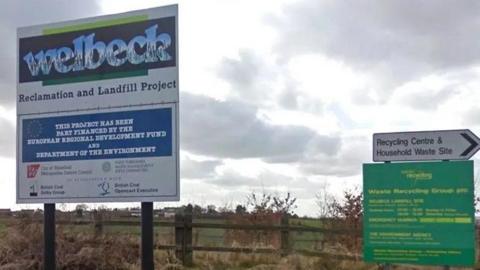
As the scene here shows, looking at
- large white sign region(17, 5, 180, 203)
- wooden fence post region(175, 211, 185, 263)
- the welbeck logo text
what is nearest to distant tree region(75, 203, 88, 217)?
wooden fence post region(175, 211, 185, 263)

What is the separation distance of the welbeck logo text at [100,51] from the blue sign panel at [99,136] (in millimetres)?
651

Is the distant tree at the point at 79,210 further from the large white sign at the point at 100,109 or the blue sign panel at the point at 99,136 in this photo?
the blue sign panel at the point at 99,136

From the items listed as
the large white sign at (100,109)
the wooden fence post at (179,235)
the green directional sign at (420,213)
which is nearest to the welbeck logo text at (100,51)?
the large white sign at (100,109)

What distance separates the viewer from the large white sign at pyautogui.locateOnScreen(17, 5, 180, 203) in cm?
1020

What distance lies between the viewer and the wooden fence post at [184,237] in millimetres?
16250

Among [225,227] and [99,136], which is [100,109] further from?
[225,227]

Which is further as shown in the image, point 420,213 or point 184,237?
point 184,237

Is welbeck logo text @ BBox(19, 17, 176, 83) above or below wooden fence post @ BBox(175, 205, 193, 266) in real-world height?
above

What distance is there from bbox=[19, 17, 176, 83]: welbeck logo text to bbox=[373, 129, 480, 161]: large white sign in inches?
131

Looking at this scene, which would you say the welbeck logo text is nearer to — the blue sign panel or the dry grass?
the blue sign panel

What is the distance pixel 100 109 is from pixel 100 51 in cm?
86

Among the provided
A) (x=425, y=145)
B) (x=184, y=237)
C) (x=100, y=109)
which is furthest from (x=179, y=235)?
(x=425, y=145)

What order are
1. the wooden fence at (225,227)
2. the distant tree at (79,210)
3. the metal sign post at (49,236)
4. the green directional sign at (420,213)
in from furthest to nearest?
the distant tree at (79,210)
the wooden fence at (225,227)
the metal sign post at (49,236)
the green directional sign at (420,213)

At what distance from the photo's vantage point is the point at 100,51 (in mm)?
10797
